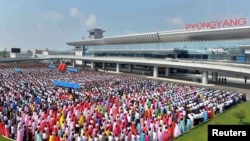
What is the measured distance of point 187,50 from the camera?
4966cm

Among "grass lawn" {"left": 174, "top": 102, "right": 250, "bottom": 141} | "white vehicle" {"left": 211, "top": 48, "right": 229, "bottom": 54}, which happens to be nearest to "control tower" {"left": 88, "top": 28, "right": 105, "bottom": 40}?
"white vehicle" {"left": 211, "top": 48, "right": 229, "bottom": 54}

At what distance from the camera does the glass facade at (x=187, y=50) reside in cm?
4147

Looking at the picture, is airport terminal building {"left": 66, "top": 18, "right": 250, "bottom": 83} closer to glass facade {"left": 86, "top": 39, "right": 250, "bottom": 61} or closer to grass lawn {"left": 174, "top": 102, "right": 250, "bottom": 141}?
glass facade {"left": 86, "top": 39, "right": 250, "bottom": 61}

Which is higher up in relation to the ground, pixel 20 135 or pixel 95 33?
pixel 95 33

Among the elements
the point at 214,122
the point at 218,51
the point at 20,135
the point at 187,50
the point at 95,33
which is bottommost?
the point at 214,122

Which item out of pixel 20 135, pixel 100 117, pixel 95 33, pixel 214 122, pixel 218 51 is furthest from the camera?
pixel 95 33

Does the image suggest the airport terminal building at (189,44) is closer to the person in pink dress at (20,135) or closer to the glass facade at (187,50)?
the glass facade at (187,50)

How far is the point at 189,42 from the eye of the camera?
49844 millimetres

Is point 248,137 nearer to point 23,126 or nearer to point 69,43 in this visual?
point 23,126

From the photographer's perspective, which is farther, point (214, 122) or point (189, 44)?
point (189, 44)

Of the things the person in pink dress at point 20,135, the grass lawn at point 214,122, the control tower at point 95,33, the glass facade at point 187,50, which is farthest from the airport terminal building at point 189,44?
the person in pink dress at point 20,135

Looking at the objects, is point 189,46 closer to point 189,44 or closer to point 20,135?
point 189,44

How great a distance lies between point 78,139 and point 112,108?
5.67 m

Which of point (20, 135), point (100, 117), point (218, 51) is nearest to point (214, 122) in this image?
point (100, 117)
